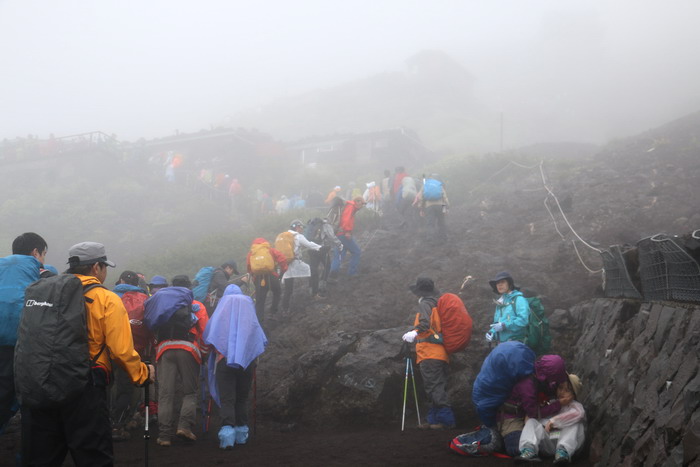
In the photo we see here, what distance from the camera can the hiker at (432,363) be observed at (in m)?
7.36

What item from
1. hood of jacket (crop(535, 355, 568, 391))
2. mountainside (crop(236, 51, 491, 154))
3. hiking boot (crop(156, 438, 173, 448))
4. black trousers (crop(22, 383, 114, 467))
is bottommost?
hiking boot (crop(156, 438, 173, 448))

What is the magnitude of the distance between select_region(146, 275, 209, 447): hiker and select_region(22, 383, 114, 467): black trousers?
2.49m

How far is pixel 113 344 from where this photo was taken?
180 inches

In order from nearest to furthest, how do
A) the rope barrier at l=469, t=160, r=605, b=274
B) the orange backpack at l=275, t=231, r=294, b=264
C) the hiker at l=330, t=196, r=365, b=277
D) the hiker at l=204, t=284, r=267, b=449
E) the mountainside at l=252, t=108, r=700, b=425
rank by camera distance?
the hiker at l=204, t=284, r=267, b=449
the mountainside at l=252, t=108, r=700, b=425
the rope barrier at l=469, t=160, r=605, b=274
the orange backpack at l=275, t=231, r=294, b=264
the hiker at l=330, t=196, r=365, b=277

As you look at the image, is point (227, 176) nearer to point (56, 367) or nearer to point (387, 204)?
point (387, 204)

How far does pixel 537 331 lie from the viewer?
23.6ft

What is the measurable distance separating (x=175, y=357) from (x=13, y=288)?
6.99ft

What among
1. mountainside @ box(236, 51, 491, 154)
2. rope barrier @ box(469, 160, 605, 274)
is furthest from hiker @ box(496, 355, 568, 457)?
mountainside @ box(236, 51, 491, 154)

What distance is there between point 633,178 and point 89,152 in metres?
30.5

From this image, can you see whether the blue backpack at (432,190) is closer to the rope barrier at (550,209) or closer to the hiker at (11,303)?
the rope barrier at (550,209)

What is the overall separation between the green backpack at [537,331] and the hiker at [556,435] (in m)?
1.59

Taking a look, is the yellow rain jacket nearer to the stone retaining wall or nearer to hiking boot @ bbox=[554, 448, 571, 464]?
hiking boot @ bbox=[554, 448, 571, 464]

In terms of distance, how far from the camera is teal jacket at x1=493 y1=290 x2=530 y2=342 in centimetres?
713

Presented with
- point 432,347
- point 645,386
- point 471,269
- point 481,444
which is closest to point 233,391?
point 432,347
